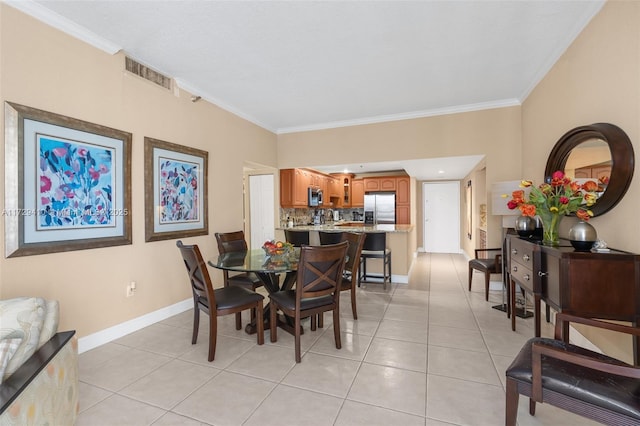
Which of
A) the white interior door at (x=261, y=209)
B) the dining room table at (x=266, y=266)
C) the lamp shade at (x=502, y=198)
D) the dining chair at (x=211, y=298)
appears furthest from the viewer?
the white interior door at (x=261, y=209)

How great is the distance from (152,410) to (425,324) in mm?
2474

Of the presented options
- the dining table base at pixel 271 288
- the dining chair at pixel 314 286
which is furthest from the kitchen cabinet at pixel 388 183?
the dining chair at pixel 314 286

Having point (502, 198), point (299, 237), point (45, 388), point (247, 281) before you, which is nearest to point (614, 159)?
point (502, 198)

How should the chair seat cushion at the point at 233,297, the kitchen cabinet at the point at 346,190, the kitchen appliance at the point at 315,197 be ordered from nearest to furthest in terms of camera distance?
the chair seat cushion at the point at 233,297 < the kitchen appliance at the point at 315,197 < the kitchen cabinet at the point at 346,190

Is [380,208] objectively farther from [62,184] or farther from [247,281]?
[62,184]

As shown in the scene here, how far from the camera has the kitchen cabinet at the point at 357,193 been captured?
7512 millimetres

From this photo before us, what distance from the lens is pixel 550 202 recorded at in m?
2.24

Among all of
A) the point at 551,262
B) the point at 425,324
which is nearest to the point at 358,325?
the point at 425,324

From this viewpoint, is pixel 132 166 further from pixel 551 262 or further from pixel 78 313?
pixel 551 262

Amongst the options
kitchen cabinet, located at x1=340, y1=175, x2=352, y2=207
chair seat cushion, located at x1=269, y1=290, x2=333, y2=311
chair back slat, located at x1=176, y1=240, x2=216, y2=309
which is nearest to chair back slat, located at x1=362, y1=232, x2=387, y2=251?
chair seat cushion, located at x1=269, y1=290, x2=333, y2=311

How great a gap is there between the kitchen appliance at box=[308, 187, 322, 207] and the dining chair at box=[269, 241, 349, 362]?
362cm

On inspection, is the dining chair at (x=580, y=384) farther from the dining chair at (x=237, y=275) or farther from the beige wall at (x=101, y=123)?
the beige wall at (x=101, y=123)

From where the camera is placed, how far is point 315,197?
618 centimetres

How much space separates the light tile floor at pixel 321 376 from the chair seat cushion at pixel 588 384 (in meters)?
0.47
